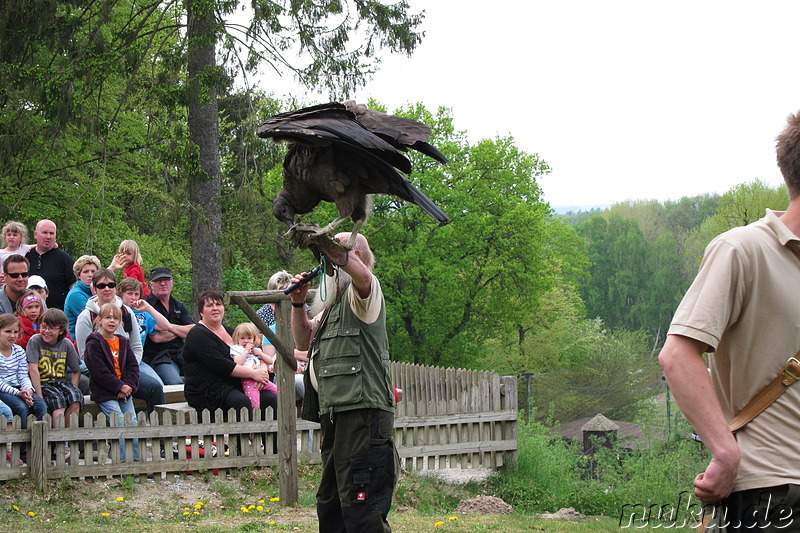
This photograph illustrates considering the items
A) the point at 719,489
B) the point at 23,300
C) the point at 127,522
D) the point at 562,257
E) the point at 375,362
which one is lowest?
the point at 127,522

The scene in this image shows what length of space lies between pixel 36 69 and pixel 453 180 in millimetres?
21640

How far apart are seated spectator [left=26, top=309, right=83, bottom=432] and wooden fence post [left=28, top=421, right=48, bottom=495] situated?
294mm

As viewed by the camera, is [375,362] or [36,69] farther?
[36,69]

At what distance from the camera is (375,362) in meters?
4.12

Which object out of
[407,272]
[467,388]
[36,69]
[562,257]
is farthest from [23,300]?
[562,257]

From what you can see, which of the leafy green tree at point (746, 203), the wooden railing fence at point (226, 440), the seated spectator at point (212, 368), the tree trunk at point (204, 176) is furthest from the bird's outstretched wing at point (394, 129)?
the leafy green tree at point (746, 203)

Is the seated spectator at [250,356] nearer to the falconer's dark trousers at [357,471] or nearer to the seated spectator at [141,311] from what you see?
the seated spectator at [141,311]

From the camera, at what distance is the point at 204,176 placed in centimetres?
1476

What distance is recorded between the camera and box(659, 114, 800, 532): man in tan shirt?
2.37 m

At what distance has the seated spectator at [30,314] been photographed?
26.0 ft

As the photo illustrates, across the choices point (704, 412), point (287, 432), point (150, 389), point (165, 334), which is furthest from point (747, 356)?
point (165, 334)

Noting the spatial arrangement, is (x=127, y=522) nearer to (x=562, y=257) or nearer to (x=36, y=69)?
(x=36, y=69)

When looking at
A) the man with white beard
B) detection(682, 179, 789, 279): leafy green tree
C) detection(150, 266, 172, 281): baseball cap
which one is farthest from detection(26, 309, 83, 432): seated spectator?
detection(682, 179, 789, 279): leafy green tree

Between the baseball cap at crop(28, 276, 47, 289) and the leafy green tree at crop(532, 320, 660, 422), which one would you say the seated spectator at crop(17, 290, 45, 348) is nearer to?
→ the baseball cap at crop(28, 276, 47, 289)
